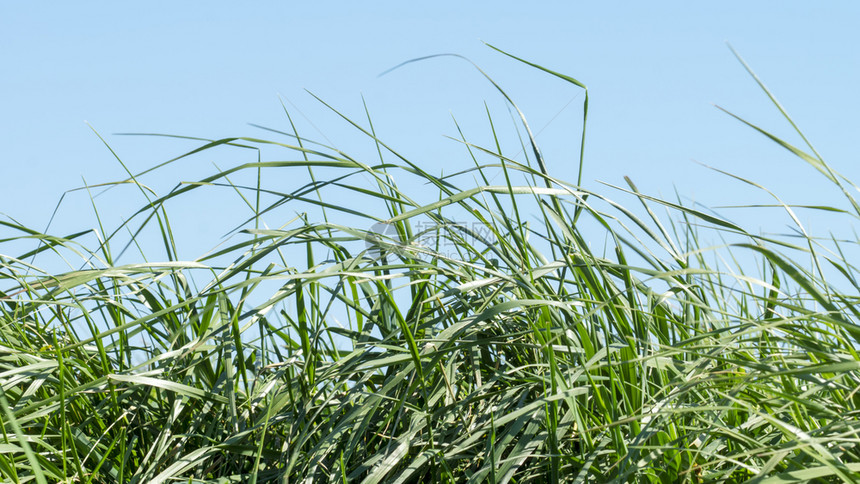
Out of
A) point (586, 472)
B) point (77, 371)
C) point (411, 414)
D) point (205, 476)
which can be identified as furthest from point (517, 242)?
point (77, 371)

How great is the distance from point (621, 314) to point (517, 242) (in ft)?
0.77

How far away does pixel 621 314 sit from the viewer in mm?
1193

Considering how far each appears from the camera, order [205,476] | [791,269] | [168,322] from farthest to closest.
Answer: [168,322], [205,476], [791,269]

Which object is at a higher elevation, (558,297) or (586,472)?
(558,297)

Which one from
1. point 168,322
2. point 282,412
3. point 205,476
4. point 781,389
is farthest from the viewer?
point 168,322

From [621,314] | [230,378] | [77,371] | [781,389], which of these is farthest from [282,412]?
[781,389]

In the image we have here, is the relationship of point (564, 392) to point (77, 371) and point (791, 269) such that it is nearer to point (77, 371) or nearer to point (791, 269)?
point (791, 269)

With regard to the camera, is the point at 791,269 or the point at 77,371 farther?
the point at 77,371

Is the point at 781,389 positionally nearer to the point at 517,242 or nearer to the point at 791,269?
the point at 791,269

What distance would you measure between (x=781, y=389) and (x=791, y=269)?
0.30 m

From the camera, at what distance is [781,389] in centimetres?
106

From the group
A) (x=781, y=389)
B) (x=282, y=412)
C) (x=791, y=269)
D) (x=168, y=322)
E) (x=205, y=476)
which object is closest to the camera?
(x=791, y=269)

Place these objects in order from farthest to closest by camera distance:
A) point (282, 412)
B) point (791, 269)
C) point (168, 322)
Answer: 1. point (168, 322)
2. point (282, 412)
3. point (791, 269)

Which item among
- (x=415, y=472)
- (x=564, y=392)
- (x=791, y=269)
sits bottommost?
(x=415, y=472)
